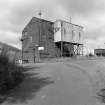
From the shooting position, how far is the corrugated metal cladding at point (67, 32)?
38.4 metres

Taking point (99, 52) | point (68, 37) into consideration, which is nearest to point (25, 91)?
point (68, 37)

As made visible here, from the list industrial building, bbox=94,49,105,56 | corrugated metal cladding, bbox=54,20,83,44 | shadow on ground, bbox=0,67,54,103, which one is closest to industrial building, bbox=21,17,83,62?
corrugated metal cladding, bbox=54,20,83,44

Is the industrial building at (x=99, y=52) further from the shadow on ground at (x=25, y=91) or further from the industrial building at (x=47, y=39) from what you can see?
the shadow on ground at (x=25, y=91)

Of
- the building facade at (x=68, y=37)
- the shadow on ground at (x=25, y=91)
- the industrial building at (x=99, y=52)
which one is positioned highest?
the building facade at (x=68, y=37)

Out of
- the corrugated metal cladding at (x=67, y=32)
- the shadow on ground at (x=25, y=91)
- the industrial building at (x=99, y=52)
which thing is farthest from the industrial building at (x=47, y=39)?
the shadow on ground at (x=25, y=91)

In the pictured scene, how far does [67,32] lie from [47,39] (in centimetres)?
506

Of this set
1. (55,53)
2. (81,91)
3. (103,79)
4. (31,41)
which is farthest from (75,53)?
(81,91)

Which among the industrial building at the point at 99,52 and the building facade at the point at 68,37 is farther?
the industrial building at the point at 99,52

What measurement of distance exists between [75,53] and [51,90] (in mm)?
32461

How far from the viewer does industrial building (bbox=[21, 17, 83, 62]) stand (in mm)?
37125

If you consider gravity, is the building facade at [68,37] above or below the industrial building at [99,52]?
above

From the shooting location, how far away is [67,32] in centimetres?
3984

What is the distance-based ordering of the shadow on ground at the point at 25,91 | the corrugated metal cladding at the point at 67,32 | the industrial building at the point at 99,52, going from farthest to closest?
the industrial building at the point at 99,52, the corrugated metal cladding at the point at 67,32, the shadow on ground at the point at 25,91

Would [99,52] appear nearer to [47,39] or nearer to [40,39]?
[47,39]
